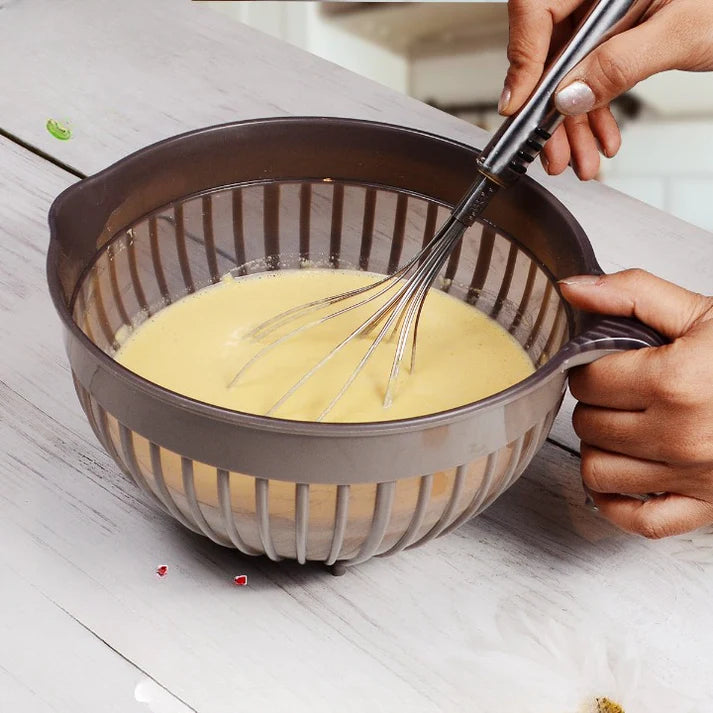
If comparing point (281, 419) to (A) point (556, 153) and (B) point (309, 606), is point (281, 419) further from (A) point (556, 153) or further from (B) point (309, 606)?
(A) point (556, 153)

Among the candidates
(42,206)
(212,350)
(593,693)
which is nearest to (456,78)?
(42,206)

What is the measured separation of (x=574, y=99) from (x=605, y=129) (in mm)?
228

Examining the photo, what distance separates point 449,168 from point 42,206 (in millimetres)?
373

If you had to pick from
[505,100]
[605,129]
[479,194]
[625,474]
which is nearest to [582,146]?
[605,129]

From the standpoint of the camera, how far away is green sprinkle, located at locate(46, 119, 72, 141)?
3.25 feet

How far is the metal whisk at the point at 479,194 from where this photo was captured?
0.66m

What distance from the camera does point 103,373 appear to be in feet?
1.72

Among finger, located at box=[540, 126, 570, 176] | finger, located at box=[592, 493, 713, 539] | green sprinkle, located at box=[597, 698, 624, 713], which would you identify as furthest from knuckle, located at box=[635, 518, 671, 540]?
finger, located at box=[540, 126, 570, 176]

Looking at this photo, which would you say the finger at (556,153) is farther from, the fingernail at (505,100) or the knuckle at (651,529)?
the knuckle at (651,529)

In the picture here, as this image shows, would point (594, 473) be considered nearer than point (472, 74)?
Yes

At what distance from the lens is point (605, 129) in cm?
89

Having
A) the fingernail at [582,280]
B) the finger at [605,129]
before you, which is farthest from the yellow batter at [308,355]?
the finger at [605,129]

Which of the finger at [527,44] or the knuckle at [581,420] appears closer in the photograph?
the knuckle at [581,420]

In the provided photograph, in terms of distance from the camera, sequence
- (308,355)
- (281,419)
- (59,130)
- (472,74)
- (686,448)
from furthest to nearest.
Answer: (472,74)
(59,130)
(308,355)
(686,448)
(281,419)
